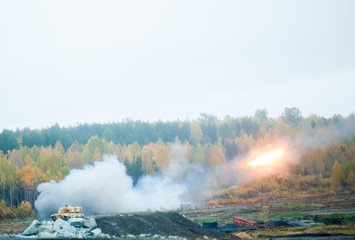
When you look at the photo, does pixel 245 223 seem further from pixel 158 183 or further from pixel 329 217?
pixel 158 183

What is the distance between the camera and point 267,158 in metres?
110

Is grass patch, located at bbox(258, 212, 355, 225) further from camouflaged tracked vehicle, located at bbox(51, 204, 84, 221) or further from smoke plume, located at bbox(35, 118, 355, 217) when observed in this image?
smoke plume, located at bbox(35, 118, 355, 217)

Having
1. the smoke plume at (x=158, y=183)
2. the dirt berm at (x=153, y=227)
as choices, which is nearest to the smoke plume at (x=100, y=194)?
the smoke plume at (x=158, y=183)

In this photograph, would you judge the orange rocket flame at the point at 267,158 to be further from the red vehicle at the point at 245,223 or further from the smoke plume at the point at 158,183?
the red vehicle at the point at 245,223

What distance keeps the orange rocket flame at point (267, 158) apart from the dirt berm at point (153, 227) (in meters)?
58.0

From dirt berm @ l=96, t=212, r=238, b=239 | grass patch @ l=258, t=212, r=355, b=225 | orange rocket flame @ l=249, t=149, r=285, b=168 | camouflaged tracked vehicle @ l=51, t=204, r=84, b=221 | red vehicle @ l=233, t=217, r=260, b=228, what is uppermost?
orange rocket flame @ l=249, t=149, r=285, b=168

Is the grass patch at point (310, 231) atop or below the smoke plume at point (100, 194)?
below

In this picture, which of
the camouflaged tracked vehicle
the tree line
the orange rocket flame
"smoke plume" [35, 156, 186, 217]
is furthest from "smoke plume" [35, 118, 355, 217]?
the camouflaged tracked vehicle

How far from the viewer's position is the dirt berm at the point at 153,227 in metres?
44.5

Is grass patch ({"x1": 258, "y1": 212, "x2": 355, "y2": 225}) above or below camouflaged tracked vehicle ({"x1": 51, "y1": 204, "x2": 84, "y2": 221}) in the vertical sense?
below

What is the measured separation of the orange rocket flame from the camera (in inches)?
4168

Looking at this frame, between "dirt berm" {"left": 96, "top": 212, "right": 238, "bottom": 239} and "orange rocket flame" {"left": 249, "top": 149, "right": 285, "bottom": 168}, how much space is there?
58.0 m

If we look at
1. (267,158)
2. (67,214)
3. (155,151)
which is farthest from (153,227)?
(155,151)

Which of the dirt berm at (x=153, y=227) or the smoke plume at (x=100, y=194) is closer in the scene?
the dirt berm at (x=153, y=227)
